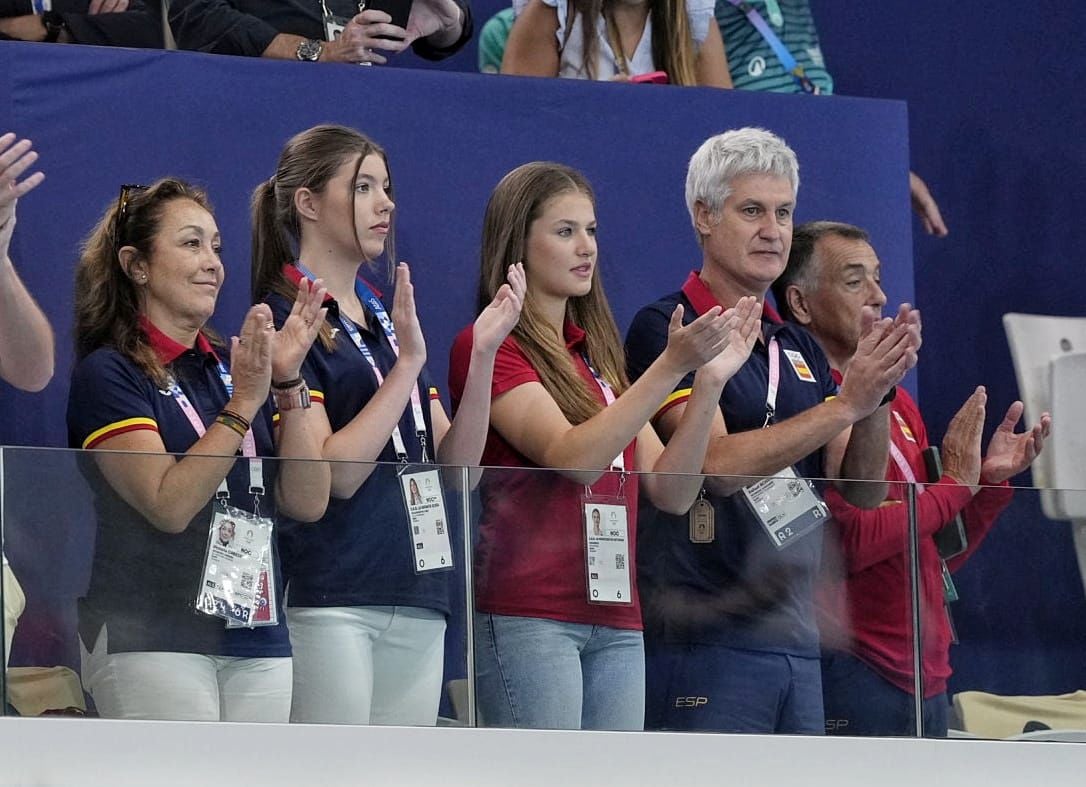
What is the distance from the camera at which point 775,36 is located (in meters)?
4.91

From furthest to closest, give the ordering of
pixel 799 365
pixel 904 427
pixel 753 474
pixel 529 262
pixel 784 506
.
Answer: pixel 904 427 < pixel 799 365 < pixel 529 262 < pixel 753 474 < pixel 784 506

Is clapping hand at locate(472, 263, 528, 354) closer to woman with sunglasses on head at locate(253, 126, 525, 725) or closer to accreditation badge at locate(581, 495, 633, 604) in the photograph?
woman with sunglasses on head at locate(253, 126, 525, 725)

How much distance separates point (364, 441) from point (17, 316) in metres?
0.69

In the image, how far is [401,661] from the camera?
10.6ft

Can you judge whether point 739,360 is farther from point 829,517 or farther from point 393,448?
point 393,448

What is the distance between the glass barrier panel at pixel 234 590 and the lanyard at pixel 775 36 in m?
2.02

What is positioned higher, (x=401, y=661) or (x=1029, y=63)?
(x=1029, y=63)

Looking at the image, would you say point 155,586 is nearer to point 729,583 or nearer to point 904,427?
point 729,583

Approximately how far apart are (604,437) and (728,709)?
1.62 ft

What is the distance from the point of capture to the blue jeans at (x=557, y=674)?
3266 millimetres

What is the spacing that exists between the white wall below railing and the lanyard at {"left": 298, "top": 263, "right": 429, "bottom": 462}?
1.77 ft

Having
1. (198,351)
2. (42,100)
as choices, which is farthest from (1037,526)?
(42,100)

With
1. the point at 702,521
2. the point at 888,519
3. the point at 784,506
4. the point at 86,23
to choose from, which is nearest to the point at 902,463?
the point at 888,519

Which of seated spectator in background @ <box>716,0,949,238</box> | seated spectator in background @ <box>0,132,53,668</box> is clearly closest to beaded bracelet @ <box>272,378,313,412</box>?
seated spectator in background @ <box>0,132,53,668</box>
